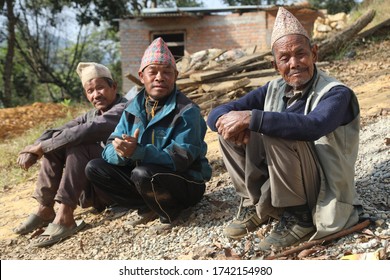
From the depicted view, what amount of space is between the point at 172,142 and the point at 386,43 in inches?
316

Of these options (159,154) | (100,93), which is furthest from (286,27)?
(100,93)

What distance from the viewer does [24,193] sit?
5.23 m

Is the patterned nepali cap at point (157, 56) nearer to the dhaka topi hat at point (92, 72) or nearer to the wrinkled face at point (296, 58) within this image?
the dhaka topi hat at point (92, 72)

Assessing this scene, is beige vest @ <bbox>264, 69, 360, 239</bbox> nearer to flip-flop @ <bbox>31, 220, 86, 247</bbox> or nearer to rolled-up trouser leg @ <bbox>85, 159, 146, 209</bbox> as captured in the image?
rolled-up trouser leg @ <bbox>85, 159, 146, 209</bbox>

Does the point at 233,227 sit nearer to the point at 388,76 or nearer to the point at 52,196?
the point at 52,196

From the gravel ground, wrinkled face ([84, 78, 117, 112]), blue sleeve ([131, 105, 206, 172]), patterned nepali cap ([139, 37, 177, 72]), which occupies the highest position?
patterned nepali cap ([139, 37, 177, 72])

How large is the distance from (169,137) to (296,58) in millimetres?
1038

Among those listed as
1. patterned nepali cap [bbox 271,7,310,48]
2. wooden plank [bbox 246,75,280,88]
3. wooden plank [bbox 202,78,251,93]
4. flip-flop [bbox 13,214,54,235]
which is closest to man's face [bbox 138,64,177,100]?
patterned nepali cap [bbox 271,7,310,48]

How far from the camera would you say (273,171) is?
2.46 metres

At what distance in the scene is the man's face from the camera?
3186 millimetres

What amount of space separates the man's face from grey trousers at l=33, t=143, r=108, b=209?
2.38ft

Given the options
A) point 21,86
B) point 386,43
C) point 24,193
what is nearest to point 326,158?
point 24,193

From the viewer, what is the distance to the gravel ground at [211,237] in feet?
8.19

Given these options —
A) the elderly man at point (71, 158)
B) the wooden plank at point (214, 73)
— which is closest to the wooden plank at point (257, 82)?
the wooden plank at point (214, 73)
